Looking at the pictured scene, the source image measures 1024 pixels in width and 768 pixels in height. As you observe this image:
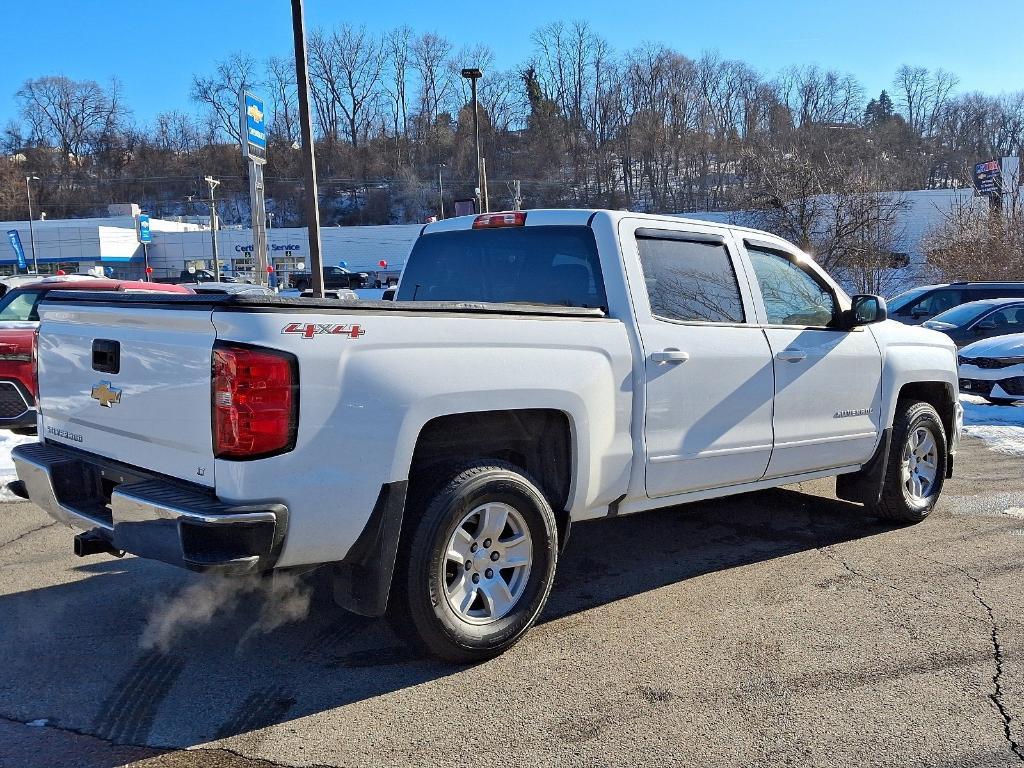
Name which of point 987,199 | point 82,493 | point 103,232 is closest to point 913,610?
point 82,493

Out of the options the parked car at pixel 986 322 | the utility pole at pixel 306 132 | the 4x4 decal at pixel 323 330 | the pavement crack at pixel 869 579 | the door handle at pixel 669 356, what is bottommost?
the pavement crack at pixel 869 579

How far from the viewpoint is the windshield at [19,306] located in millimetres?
9812

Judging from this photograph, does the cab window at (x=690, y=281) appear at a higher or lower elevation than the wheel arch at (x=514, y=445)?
higher

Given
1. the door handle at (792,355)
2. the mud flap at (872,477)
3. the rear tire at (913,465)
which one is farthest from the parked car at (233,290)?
the rear tire at (913,465)

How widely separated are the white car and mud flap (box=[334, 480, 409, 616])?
10102 mm

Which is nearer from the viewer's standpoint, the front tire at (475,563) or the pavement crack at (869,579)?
the front tire at (475,563)

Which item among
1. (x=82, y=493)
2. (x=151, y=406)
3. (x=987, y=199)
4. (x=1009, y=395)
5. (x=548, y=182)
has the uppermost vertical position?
(x=548, y=182)

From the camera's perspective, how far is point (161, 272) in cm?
6700

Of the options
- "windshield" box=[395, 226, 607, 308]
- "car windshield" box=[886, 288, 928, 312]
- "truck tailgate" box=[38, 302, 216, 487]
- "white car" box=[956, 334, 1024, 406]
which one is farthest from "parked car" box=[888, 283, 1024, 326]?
"truck tailgate" box=[38, 302, 216, 487]

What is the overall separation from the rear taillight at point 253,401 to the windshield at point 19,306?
7.76 meters

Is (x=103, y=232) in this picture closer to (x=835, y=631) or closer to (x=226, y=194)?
(x=226, y=194)

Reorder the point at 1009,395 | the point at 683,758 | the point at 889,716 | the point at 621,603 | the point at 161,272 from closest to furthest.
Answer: the point at 683,758, the point at 889,716, the point at 621,603, the point at 1009,395, the point at 161,272

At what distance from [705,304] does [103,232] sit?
2579 inches

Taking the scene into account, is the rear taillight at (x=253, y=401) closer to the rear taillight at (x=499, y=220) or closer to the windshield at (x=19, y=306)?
the rear taillight at (x=499, y=220)
